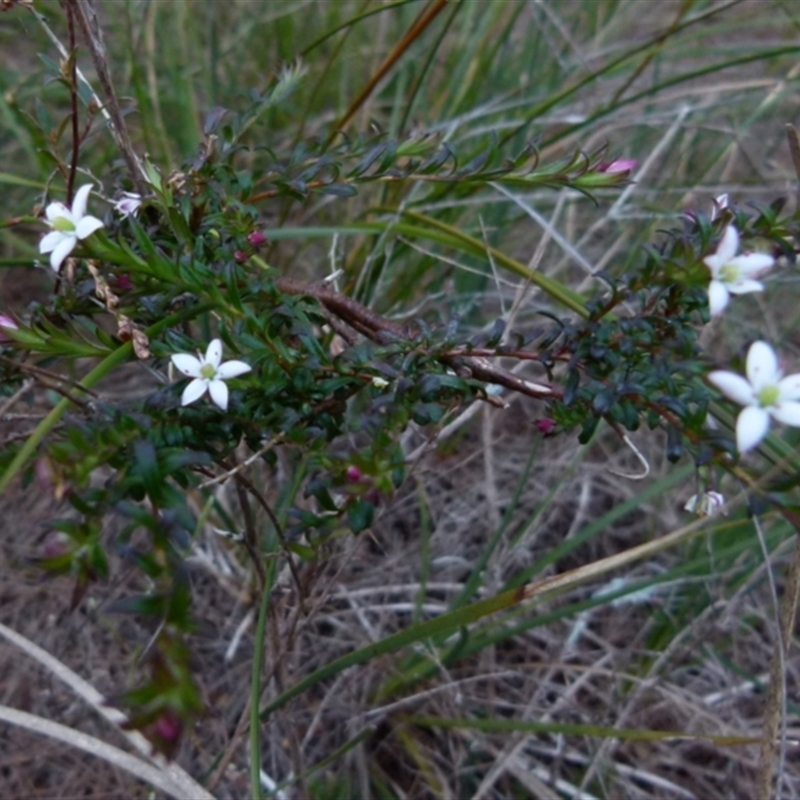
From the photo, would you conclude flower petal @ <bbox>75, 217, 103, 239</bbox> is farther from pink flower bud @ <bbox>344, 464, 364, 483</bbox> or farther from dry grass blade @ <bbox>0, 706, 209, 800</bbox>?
A: dry grass blade @ <bbox>0, 706, 209, 800</bbox>

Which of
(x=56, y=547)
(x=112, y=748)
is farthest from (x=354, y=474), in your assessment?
(x=112, y=748)

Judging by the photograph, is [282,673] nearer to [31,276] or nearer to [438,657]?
[438,657]

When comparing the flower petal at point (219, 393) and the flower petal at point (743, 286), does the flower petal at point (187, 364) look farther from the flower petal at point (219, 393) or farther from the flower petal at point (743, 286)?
the flower petal at point (743, 286)

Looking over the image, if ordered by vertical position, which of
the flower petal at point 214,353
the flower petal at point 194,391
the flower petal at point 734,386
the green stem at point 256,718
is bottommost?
the green stem at point 256,718

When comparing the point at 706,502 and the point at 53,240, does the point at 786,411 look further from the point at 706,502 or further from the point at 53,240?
the point at 53,240

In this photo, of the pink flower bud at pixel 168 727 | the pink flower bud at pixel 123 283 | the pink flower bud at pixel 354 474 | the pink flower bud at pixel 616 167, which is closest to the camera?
the pink flower bud at pixel 168 727

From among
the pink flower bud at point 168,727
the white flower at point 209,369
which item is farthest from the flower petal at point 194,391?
the pink flower bud at point 168,727

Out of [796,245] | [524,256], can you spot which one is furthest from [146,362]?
[524,256]
